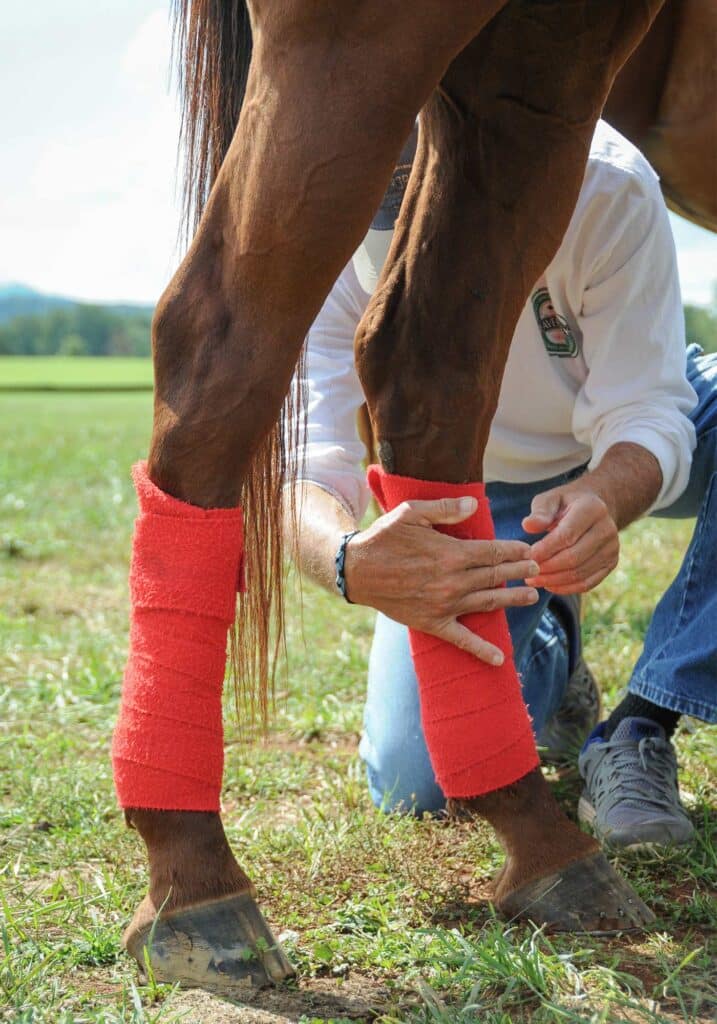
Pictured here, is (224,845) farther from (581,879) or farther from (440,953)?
(581,879)

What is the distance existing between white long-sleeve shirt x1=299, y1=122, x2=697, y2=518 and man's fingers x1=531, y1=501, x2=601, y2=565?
9.2 inches

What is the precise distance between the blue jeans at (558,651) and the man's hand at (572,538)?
356mm

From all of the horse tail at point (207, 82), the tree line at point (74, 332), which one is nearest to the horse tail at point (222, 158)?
the horse tail at point (207, 82)

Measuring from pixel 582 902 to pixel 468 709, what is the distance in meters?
0.29

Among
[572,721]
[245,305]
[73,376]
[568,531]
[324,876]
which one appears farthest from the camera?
[73,376]

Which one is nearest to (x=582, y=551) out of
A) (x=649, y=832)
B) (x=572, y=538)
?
(x=572, y=538)

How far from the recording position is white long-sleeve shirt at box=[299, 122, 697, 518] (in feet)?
6.03

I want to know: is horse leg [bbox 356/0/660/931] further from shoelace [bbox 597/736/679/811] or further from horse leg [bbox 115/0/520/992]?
shoelace [bbox 597/736/679/811]

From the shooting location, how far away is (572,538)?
5.11ft

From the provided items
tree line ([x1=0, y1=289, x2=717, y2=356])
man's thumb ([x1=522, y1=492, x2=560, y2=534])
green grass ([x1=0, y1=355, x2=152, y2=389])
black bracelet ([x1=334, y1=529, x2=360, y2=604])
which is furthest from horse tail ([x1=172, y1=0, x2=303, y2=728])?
tree line ([x1=0, y1=289, x2=717, y2=356])

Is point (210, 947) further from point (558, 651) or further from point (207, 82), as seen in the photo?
point (558, 651)

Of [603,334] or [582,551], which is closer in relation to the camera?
[582,551]

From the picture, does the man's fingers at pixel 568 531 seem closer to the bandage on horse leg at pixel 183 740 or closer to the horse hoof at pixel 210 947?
the bandage on horse leg at pixel 183 740

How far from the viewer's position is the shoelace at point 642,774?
185cm
